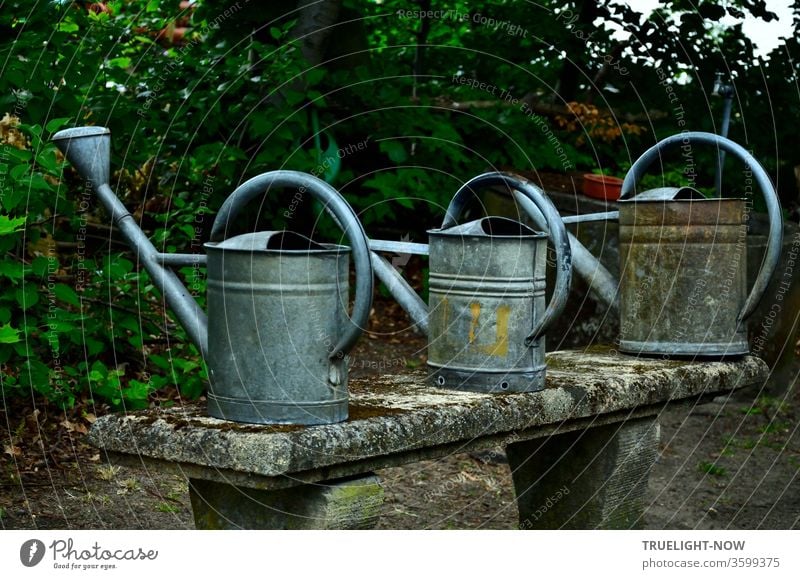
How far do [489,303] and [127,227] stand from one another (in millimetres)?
842

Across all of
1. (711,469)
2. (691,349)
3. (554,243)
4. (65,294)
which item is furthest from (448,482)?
(554,243)

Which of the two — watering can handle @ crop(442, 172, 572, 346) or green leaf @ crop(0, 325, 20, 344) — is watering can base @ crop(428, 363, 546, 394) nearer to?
watering can handle @ crop(442, 172, 572, 346)

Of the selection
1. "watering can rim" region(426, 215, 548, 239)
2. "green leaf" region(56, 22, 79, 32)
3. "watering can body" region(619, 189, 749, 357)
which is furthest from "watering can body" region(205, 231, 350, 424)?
"green leaf" region(56, 22, 79, 32)

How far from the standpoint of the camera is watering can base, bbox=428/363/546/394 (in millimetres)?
2773

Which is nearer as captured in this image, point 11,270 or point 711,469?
point 11,270

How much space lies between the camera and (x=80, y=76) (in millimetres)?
4102

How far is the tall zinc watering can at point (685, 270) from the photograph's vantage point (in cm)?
333

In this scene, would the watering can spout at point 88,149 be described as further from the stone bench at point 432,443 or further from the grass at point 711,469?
the grass at point 711,469

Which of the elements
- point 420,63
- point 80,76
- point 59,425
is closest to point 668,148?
point 80,76

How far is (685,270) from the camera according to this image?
11.0 feet

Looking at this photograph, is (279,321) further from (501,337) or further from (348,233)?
(501,337)

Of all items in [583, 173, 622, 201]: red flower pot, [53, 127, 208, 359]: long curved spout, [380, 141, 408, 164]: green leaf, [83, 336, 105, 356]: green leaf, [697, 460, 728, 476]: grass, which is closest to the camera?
[53, 127, 208, 359]: long curved spout

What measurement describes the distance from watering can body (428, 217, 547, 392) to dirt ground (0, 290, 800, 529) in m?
0.90

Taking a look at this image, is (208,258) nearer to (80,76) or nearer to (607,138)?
(80,76)
